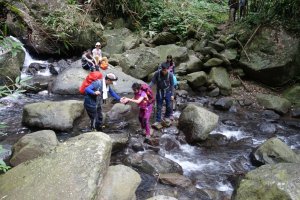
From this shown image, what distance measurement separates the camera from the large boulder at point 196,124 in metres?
8.14

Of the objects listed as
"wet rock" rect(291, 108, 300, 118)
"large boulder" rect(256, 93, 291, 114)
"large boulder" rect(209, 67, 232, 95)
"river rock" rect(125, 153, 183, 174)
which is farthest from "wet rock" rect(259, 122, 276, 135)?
"river rock" rect(125, 153, 183, 174)

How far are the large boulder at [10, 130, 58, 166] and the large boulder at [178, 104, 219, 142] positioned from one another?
342 centimetres

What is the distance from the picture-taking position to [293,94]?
11898mm

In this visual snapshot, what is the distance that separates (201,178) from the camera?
6.75 metres

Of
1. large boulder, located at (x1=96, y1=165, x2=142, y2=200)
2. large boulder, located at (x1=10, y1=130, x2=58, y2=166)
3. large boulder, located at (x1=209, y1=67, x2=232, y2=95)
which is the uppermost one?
large boulder, located at (x1=96, y1=165, x2=142, y2=200)

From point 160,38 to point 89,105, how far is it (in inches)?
321

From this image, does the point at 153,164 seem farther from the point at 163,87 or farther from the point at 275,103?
the point at 275,103

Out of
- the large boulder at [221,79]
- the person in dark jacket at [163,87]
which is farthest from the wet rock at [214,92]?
the person in dark jacket at [163,87]

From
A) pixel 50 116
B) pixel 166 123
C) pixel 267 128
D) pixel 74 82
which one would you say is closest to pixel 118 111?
pixel 166 123

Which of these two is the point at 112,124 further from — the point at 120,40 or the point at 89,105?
the point at 120,40

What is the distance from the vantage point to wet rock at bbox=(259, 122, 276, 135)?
9458 mm

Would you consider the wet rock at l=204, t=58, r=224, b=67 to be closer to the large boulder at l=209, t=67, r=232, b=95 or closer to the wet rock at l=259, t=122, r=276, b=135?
the large boulder at l=209, t=67, r=232, b=95

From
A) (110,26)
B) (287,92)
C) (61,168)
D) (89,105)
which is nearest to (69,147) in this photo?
(61,168)

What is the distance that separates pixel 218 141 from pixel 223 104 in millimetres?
2730
